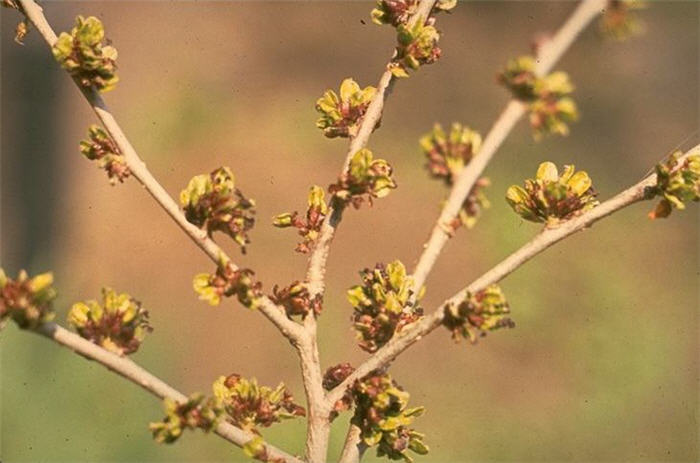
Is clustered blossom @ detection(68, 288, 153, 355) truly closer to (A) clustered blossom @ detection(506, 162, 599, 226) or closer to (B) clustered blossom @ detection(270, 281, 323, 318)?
(B) clustered blossom @ detection(270, 281, 323, 318)

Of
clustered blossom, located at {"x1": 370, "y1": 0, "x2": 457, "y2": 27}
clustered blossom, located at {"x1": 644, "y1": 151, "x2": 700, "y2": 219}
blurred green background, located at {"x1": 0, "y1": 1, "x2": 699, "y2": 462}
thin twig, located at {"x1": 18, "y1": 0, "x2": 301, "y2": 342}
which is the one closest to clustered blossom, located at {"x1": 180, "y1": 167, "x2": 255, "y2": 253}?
thin twig, located at {"x1": 18, "y1": 0, "x2": 301, "y2": 342}

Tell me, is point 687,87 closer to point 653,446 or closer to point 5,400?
point 653,446

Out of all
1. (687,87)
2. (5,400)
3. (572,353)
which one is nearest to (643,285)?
(572,353)

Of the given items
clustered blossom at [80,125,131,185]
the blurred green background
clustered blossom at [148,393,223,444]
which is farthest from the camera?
the blurred green background

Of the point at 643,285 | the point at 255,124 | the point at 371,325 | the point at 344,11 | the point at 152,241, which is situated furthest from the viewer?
the point at 344,11

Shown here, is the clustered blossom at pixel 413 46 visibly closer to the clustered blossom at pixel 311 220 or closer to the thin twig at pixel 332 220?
the thin twig at pixel 332 220

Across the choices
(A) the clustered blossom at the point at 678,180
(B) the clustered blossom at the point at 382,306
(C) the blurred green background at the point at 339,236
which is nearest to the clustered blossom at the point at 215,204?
(B) the clustered blossom at the point at 382,306

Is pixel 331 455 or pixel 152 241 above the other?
pixel 152 241
